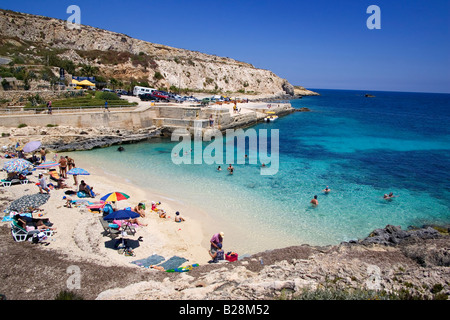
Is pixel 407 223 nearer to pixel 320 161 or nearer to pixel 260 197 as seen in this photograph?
pixel 260 197

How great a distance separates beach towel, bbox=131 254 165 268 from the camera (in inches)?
380

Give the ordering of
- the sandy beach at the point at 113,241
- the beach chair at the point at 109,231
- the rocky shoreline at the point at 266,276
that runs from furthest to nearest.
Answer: the beach chair at the point at 109,231 → the sandy beach at the point at 113,241 → the rocky shoreline at the point at 266,276

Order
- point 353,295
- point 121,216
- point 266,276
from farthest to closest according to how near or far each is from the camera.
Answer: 1. point 121,216
2. point 266,276
3. point 353,295

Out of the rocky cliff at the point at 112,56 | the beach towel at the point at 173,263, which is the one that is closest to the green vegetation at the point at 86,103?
the rocky cliff at the point at 112,56

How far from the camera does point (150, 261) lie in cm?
997

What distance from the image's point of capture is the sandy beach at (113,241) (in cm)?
999

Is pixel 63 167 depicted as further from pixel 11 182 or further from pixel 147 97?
pixel 147 97

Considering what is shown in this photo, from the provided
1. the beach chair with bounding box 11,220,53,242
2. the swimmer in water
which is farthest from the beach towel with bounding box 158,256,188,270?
the swimmer in water

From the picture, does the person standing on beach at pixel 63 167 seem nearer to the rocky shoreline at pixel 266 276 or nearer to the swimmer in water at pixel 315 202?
the rocky shoreline at pixel 266 276

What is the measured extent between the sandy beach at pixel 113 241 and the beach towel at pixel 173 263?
217 millimetres

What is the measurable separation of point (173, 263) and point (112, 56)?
5527cm

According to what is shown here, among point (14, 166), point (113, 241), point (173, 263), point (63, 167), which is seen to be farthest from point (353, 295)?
point (63, 167)
